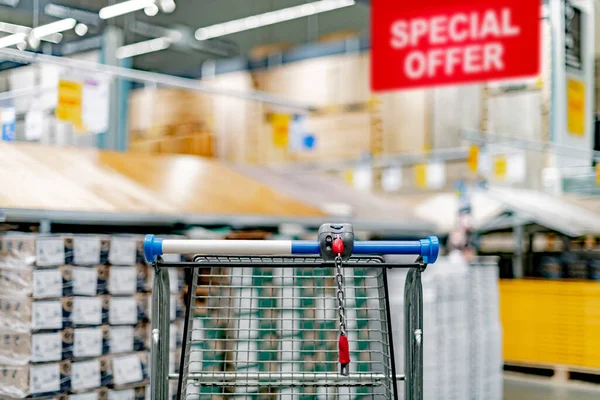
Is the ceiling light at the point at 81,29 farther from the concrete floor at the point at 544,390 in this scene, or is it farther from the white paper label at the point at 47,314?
the concrete floor at the point at 544,390

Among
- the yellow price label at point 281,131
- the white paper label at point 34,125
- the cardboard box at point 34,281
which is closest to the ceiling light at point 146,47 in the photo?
the yellow price label at point 281,131

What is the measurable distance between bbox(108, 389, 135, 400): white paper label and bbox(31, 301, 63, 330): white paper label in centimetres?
51

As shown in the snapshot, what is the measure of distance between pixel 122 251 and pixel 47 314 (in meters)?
0.53

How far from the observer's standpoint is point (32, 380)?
3.85 metres

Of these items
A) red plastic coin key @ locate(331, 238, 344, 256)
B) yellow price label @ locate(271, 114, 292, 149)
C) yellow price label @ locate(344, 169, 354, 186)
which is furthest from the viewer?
yellow price label @ locate(344, 169, 354, 186)

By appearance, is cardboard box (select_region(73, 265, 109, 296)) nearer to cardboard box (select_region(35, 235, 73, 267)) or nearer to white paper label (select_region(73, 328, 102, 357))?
cardboard box (select_region(35, 235, 73, 267))

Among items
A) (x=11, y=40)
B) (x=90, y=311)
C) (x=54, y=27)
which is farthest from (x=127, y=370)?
(x=54, y=27)

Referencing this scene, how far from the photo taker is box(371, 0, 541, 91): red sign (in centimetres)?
572

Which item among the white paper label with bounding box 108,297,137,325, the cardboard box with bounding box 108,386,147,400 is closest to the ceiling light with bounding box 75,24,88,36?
the white paper label with bounding box 108,297,137,325

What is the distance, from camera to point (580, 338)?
7.73 metres

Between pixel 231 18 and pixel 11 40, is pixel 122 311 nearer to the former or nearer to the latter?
pixel 11 40

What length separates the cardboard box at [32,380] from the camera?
151 inches

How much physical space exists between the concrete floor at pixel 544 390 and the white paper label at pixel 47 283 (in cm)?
439

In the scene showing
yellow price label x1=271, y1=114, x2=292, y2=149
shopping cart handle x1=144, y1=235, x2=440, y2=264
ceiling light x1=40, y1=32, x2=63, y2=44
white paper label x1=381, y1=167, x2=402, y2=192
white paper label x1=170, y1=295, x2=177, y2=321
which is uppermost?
ceiling light x1=40, y1=32, x2=63, y2=44
